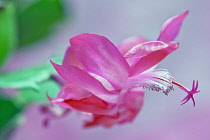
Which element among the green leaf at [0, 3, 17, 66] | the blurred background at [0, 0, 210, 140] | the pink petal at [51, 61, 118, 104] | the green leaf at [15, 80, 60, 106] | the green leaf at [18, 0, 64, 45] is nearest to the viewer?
the pink petal at [51, 61, 118, 104]

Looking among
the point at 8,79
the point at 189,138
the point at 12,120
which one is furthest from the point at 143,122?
the point at 8,79

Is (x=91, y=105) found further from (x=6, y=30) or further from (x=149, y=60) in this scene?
(x=6, y=30)

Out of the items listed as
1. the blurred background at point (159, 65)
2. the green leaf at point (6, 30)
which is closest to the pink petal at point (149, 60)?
the green leaf at point (6, 30)

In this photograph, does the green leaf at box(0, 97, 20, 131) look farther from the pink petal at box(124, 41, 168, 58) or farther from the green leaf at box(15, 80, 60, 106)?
the pink petal at box(124, 41, 168, 58)

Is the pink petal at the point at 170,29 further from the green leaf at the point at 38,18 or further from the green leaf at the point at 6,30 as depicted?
the green leaf at the point at 38,18

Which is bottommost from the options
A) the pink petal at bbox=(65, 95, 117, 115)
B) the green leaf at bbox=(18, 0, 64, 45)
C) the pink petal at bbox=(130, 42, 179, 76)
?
the green leaf at bbox=(18, 0, 64, 45)

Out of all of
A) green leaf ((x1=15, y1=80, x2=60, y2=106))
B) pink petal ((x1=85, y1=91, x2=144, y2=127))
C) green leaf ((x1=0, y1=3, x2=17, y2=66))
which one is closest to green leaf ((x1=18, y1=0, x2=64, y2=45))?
green leaf ((x1=0, y1=3, x2=17, y2=66))
